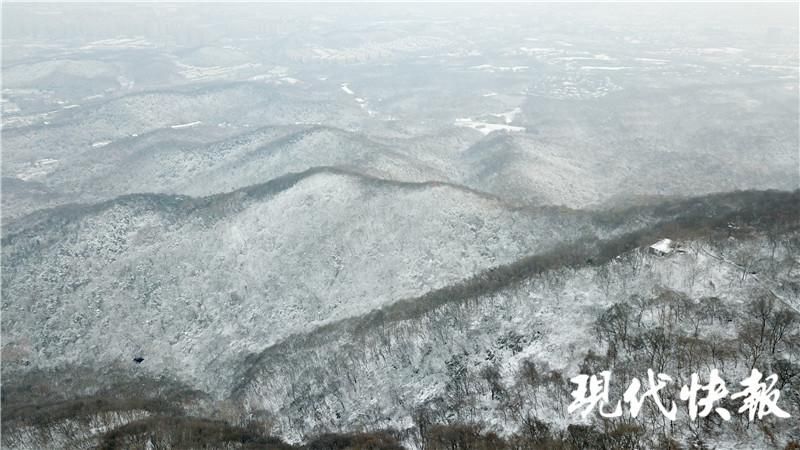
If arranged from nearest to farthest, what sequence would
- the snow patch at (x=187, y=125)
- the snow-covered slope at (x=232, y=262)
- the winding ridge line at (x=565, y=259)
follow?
the winding ridge line at (x=565, y=259)
the snow-covered slope at (x=232, y=262)
the snow patch at (x=187, y=125)

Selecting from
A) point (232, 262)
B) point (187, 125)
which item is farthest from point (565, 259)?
point (187, 125)

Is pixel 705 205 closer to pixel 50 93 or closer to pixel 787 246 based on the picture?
pixel 787 246

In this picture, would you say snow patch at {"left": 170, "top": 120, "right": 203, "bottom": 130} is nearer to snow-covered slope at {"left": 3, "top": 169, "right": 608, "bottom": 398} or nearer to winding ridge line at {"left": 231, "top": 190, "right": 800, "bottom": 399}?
snow-covered slope at {"left": 3, "top": 169, "right": 608, "bottom": 398}

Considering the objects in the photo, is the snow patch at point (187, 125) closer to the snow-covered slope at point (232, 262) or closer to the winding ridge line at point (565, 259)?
the snow-covered slope at point (232, 262)

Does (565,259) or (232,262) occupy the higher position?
(565,259)

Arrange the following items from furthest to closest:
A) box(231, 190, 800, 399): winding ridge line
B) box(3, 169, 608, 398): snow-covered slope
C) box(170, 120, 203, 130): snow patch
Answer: box(170, 120, 203, 130): snow patch
box(3, 169, 608, 398): snow-covered slope
box(231, 190, 800, 399): winding ridge line

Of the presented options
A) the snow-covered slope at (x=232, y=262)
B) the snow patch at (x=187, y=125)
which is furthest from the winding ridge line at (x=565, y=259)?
the snow patch at (x=187, y=125)

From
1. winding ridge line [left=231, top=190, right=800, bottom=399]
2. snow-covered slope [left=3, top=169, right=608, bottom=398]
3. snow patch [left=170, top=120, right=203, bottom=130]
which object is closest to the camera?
winding ridge line [left=231, top=190, right=800, bottom=399]

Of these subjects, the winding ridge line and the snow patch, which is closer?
the winding ridge line

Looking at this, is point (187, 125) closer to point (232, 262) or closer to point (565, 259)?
point (232, 262)

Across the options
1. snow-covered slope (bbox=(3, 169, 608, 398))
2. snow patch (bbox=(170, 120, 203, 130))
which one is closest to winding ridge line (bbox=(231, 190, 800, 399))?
snow-covered slope (bbox=(3, 169, 608, 398))

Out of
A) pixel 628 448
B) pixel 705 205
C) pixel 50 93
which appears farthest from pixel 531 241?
pixel 50 93
